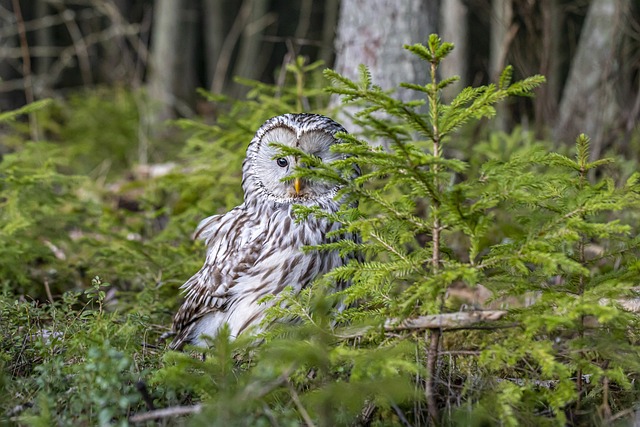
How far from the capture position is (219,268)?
411cm

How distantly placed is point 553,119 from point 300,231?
5.05 metres

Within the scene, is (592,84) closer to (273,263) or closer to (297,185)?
(297,185)

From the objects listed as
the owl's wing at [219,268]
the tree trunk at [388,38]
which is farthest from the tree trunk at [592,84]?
the owl's wing at [219,268]

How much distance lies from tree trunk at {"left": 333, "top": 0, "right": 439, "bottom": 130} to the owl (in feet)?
5.89

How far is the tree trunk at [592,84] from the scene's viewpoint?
744 centimetres

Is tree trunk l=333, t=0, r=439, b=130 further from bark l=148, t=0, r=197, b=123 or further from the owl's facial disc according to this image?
bark l=148, t=0, r=197, b=123

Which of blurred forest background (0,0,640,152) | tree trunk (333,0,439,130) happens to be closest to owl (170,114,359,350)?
tree trunk (333,0,439,130)

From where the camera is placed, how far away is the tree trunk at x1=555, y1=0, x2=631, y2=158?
7.44 metres

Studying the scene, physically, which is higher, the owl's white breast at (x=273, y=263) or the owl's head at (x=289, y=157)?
the owl's head at (x=289, y=157)

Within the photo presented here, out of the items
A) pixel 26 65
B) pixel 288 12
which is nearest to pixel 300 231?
pixel 26 65

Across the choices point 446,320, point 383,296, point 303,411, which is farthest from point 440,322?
point 303,411

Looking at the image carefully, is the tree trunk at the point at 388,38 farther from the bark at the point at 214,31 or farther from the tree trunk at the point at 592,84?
the bark at the point at 214,31

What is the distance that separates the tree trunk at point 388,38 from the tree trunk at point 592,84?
7.69 ft

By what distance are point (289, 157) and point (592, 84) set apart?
5383 millimetres
